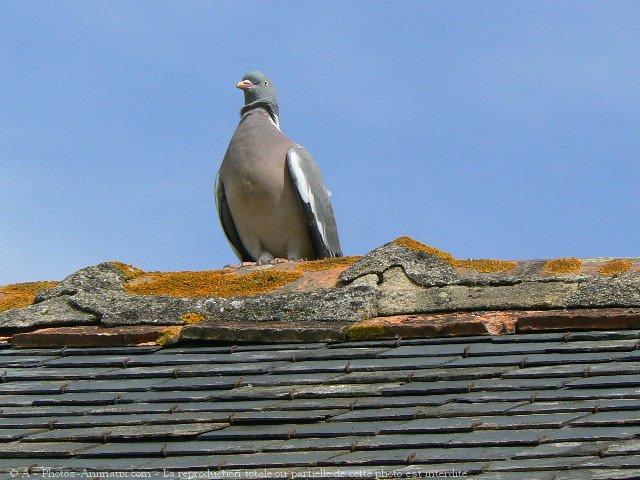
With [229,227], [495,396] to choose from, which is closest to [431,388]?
[495,396]

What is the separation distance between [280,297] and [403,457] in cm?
185

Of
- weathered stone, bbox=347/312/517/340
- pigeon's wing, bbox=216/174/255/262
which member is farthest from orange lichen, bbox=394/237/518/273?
pigeon's wing, bbox=216/174/255/262

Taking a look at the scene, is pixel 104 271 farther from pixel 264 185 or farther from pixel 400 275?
pixel 264 185

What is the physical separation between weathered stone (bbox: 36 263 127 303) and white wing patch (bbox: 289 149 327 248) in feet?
8.75

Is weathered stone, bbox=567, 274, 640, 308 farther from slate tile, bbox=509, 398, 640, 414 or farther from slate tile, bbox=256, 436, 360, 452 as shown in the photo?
slate tile, bbox=256, 436, 360, 452

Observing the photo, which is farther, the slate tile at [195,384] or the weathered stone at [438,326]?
the weathered stone at [438,326]

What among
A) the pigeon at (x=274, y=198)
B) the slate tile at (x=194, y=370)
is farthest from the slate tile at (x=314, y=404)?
the pigeon at (x=274, y=198)

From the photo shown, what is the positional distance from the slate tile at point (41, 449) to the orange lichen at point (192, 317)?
4.10 feet

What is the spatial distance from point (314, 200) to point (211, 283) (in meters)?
2.91

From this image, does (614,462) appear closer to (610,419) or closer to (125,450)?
(610,419)

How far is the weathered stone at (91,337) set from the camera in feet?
19.5

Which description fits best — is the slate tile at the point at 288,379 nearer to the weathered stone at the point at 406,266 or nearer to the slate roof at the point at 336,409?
the slate roof at the point at 336,409

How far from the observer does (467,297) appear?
5.90m

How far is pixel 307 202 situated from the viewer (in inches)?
363
